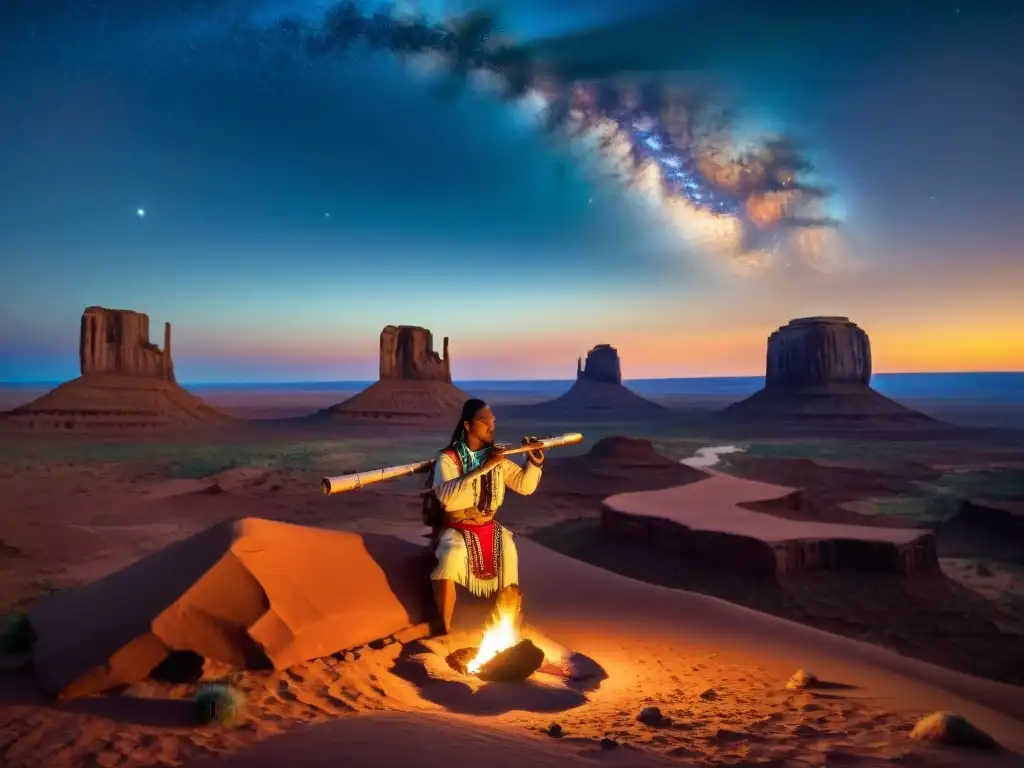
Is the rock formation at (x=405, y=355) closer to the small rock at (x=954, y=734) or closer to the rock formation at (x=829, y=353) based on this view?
the rock formation at (x=829, y=353)

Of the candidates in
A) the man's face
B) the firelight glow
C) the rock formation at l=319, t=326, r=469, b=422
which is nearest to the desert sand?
the firelight glow

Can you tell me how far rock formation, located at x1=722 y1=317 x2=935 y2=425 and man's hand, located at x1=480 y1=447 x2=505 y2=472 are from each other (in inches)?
2314

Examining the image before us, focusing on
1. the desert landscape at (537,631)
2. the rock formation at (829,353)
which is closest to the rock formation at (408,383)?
the rock formation at (829,353)

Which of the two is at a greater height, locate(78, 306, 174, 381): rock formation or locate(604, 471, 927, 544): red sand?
locate(78, 306, 174, 381): rock formation

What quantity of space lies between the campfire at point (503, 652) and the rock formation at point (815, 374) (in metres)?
58.7

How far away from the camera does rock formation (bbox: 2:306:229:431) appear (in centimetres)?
4831

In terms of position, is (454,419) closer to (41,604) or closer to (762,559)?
(762,559)

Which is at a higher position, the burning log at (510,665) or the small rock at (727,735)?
the small rock at (727,735)

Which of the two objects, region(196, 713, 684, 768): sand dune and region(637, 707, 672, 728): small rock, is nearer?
region(196, 713, 684, 768): sand dune

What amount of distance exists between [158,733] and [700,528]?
9866 millimetres

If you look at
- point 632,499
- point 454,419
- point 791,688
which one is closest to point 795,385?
point 454,419

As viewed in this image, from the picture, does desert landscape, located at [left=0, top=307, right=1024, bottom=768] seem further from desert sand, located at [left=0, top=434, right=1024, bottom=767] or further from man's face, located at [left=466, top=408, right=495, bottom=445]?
man's face, located at [left=466, top=408, right=495, bottom=445]

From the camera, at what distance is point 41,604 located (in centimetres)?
592

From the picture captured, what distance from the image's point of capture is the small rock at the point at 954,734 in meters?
3.87
